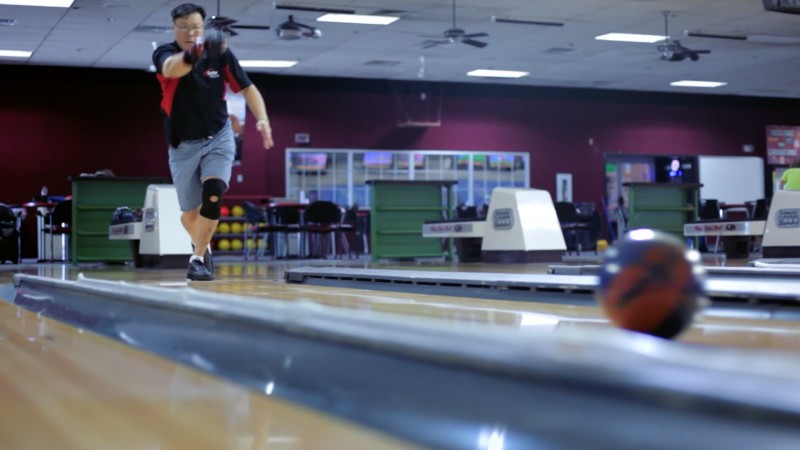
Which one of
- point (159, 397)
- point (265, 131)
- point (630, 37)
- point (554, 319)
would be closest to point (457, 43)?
point (630, 37)

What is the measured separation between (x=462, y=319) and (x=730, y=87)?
17074mm

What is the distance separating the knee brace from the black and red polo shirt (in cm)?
21

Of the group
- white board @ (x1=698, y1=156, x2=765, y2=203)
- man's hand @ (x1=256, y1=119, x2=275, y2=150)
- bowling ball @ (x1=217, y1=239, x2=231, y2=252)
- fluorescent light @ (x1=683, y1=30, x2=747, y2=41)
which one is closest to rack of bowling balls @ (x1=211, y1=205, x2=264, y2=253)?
bowling ball @ (x1=217, y1=239, x2=231, y2=252)

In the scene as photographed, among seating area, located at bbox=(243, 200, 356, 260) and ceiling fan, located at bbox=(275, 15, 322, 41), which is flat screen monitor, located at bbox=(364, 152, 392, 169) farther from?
ceiling fan, located at bbox=(275, 15, 322, 41)

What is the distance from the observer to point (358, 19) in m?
11.6

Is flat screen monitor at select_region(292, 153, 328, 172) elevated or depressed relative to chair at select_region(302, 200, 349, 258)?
elevated

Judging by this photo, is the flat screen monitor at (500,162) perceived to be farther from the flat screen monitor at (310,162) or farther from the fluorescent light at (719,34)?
the fluorescent light at (719,34)

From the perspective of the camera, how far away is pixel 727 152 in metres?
19.0

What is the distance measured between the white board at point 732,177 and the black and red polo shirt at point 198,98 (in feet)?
51.4

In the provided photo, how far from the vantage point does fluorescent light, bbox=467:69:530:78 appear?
15812 mm

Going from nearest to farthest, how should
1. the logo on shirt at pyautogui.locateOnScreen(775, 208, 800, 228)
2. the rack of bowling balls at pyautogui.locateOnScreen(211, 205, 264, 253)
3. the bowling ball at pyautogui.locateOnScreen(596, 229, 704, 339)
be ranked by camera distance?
1. the bowling ball at pyautogui.locateOnScreen(596, 229, 704, 339)
2. the logo on shirt at pyautogui.locateOnScreen(775, 208, 800, 228)
3. the rack of bowling balls at pyautogui.locateOnScreen(211, 205, 264, 253)

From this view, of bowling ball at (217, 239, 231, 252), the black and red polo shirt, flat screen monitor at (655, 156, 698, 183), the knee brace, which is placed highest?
flat screen monitor at (655, 156, 698, 183)

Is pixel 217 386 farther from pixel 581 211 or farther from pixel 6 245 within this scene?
pixel 581 211

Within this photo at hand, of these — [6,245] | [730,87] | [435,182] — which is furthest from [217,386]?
[730,87]
